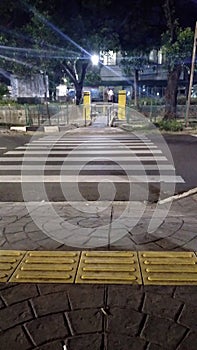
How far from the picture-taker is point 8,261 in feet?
10.7

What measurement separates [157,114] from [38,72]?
1153cm

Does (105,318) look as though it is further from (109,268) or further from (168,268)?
(168,268)

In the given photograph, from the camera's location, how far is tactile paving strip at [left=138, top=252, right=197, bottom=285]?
290 centimetres

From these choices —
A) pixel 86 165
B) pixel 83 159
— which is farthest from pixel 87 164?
pixel 83 159

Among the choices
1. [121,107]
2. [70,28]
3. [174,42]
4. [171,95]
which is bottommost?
[121,107]

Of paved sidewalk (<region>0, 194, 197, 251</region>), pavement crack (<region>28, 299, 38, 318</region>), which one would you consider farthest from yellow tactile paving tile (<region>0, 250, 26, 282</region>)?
pavement crack (<region>28, 299, 38, 318</region>)

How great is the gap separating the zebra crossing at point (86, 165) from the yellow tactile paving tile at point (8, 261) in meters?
2.49

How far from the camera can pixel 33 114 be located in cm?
1973

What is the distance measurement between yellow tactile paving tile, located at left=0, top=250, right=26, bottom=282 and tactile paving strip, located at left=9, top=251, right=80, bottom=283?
0.17 ft

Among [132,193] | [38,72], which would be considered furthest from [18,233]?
[38,72]

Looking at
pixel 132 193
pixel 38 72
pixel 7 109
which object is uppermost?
pixel 38 72

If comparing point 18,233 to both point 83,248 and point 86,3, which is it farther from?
point 86,3

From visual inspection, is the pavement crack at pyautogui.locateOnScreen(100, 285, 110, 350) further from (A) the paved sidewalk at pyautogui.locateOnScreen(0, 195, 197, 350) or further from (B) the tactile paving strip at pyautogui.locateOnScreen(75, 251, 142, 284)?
(B) the tactile paving strip at pyautogui.locateOnScreen(75, 251, 142, 284)

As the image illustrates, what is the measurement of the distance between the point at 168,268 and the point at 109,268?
58 cm
